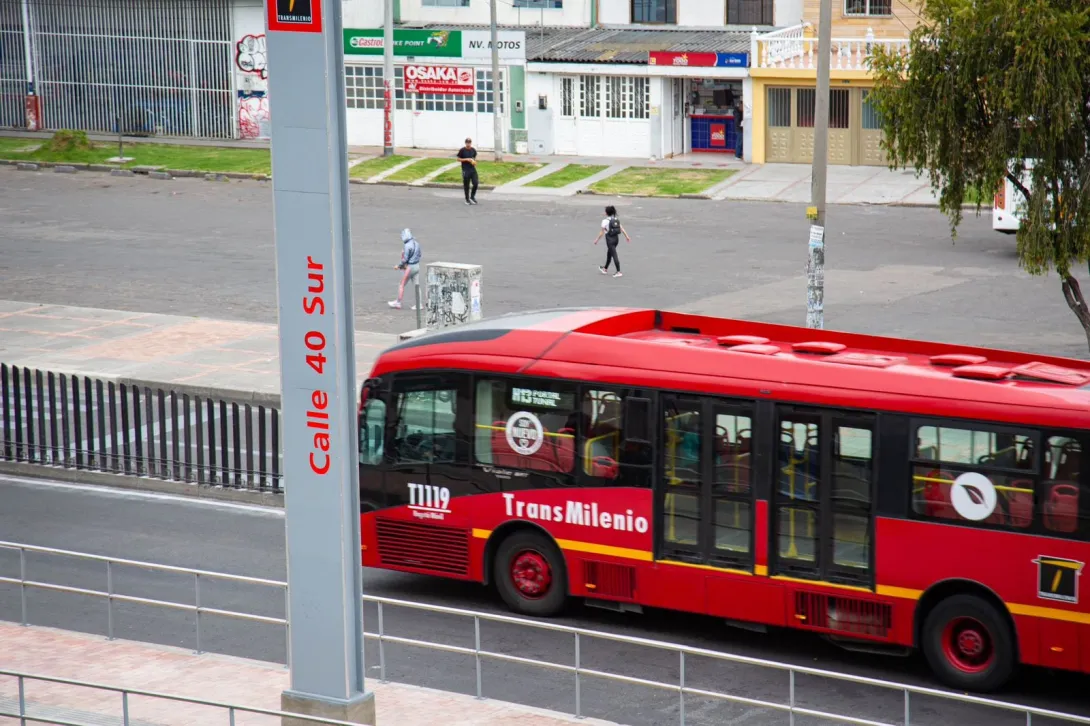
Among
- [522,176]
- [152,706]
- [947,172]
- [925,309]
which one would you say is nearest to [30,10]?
[522,176]

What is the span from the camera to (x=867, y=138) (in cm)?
4356

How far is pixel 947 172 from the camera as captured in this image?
18953mm

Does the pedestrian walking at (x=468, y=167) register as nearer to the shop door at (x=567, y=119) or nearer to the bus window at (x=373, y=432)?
the shop door at (x=567, y=119)

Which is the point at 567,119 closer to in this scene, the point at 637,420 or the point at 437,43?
the point at 437,43

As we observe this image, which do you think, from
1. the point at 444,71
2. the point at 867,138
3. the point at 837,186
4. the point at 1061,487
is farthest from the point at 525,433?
the point at 444,71

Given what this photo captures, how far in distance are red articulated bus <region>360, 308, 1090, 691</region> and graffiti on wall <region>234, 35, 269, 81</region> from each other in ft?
128

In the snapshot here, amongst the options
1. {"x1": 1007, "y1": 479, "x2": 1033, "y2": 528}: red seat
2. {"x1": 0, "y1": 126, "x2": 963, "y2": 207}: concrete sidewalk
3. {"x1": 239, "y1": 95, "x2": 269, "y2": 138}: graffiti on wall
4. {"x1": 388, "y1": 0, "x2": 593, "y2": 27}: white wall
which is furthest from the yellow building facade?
{"x1": 1007, "y1": 479, "x2": 1033, "y2": 528}: red seat

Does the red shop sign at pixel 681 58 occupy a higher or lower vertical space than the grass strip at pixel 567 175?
higher

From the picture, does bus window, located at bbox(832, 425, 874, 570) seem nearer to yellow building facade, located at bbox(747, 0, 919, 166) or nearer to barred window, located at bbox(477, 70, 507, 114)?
yellow building facade, located at bbox(747, 0, 919, 166)

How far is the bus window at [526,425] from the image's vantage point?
1412 centimetres

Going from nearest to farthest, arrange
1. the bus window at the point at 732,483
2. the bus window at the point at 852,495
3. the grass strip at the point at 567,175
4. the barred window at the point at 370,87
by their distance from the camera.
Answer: the bus window at the point at 852,495 < the bus window at the point at 732,483 < the grass strip at the point at 567,175 < the barred window at the point at 370,87

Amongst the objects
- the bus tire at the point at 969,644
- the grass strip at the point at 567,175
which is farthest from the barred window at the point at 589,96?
the bus tire at the point at 969,644

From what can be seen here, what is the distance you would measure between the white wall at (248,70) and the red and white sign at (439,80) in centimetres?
561

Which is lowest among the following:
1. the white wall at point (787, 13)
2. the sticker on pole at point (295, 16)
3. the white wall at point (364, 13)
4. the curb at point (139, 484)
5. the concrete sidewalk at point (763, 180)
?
the curb at point (139, 484)
